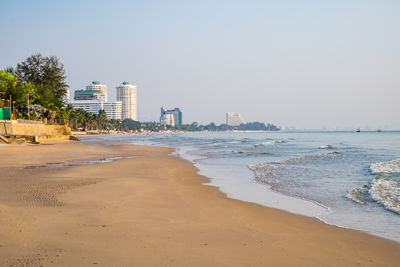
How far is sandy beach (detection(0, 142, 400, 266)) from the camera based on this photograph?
182 inches

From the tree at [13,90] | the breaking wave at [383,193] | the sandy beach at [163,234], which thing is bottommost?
the breaking wave at [383,193]

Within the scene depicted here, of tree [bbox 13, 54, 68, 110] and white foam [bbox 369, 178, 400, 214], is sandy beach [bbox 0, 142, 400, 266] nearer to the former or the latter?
white foam [bbox 369, 178, 400, 214]

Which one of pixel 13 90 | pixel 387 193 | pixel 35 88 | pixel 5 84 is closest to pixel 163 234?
pixel 387 193

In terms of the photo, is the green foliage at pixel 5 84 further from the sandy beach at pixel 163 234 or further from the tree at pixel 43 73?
the sandy beach at pixel 163 234

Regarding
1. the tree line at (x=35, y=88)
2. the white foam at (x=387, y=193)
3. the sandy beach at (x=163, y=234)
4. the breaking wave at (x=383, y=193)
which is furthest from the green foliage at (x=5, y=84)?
the white foam at (x=387, y=193)

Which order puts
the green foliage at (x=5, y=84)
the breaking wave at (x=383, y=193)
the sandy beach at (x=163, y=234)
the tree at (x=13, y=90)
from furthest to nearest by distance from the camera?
the tree at (x=13, y=90) < the green foliage at (x=5, y=84) < the breaking wave at (x=383, y=193) < the sandy beach at (x=163, y=234)

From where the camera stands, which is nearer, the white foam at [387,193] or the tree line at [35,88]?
the white foam at [387,193]

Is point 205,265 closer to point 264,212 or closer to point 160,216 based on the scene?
point 160,216

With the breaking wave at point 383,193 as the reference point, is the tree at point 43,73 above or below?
above

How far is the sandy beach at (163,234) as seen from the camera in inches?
182

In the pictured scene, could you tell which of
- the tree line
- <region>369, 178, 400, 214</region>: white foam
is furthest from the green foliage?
<region>369, 178, 400, 214</region>: white foam

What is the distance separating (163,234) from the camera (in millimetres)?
5734

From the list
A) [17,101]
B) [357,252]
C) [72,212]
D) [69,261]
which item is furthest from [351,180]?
[17,101]

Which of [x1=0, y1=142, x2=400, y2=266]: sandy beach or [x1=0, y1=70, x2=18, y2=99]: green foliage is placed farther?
[x1=0, y1=70, x2=18, y2=99]: green foliage
